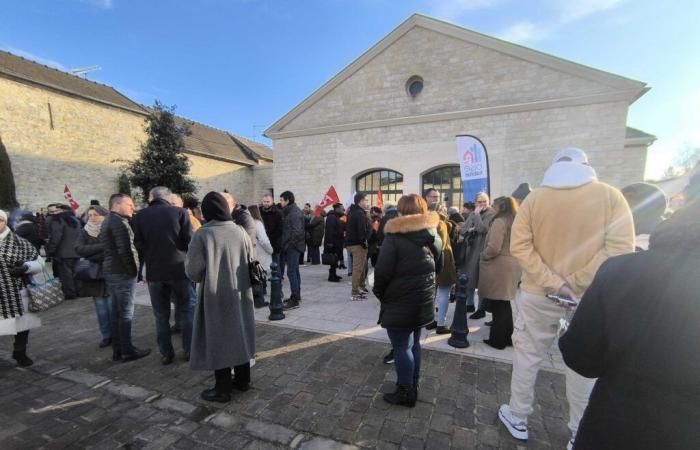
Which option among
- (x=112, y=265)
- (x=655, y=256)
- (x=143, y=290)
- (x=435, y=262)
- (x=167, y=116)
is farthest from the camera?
(x=167, y=116)

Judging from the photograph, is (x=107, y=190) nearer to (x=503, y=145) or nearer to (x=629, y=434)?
(x=503, y=145)

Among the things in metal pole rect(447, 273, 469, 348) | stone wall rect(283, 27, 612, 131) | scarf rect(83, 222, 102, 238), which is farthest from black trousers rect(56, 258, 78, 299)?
stone wall rect(283, 27, 612, 131)

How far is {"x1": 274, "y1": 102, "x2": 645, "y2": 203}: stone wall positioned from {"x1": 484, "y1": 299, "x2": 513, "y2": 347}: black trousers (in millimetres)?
9607

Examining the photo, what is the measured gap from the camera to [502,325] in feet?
12.5

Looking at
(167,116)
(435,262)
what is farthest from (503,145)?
(167,116)

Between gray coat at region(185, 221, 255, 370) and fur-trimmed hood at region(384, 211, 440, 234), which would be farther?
gray coat at region(185, 221, 255, 370)

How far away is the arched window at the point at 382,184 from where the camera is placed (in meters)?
14.6

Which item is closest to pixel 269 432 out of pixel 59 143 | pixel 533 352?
pixel 533 352

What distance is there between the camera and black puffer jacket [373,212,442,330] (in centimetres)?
252

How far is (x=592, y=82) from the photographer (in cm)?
1101

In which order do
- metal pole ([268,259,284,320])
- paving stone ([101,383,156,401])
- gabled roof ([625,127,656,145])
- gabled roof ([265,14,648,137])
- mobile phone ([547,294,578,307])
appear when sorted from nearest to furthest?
mobile phone ([547,294,578,307]) < paving stone ([101,383,156,401]) < metal pole ([268,259,284,320]) < gabled roof ([265,14,648,137]) < gabled roof ([625,127,656,145])

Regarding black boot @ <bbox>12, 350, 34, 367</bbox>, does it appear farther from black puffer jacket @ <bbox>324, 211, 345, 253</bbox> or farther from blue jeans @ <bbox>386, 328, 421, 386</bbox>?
black puffer jacket @ <bbox>324, 211, 345, 253</bbox>

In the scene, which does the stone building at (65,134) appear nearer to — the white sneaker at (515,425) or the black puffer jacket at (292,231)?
the black puffer jacket at (292,231)

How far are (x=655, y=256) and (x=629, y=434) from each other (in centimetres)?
59
